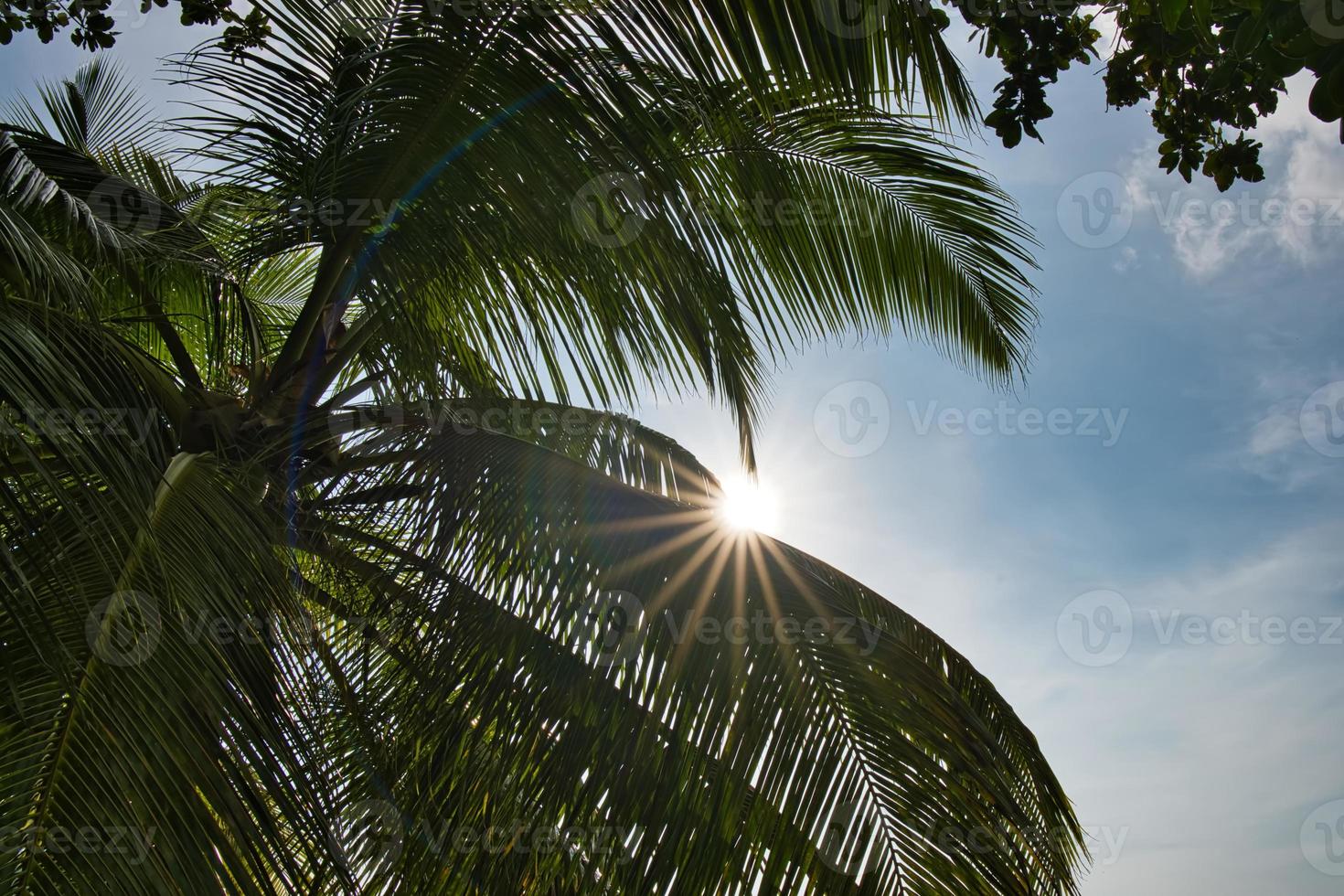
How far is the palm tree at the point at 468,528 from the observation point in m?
2.00

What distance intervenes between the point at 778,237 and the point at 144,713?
9.58 feet

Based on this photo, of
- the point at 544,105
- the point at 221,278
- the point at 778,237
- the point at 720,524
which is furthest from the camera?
the point at 778,237

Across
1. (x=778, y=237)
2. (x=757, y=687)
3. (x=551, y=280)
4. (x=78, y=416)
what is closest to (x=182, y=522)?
(x=78, y=416)

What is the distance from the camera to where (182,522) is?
2.31 meters

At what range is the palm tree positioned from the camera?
1996mm

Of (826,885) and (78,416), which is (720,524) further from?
(78,416)

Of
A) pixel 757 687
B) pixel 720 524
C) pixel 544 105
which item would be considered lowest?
pixel 757 687

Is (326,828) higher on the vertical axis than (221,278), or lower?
lower

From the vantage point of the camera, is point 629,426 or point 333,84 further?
point 629,426

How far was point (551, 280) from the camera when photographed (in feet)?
10.4

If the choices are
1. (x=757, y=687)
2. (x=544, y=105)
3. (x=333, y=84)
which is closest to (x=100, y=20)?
(x=333, y=84)

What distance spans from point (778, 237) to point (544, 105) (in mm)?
1388

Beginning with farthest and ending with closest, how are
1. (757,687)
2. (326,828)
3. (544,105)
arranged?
1. (544,105)
2. (757,687)
3. (326,828)

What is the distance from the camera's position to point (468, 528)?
9.92ft
